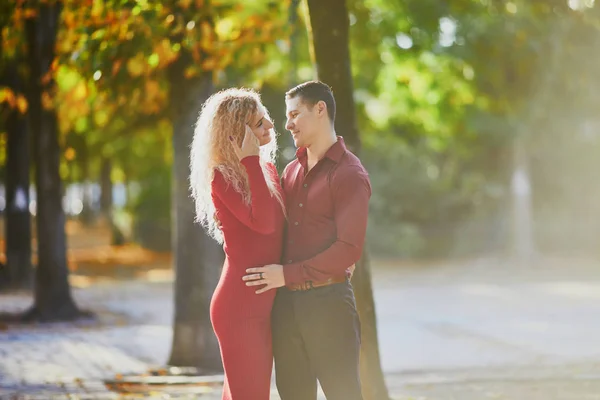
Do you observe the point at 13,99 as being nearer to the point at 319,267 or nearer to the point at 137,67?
the point at 137,67

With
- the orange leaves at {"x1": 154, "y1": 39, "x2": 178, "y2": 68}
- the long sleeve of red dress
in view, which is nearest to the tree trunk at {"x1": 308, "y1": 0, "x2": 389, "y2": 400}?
the long sleeve of red dress

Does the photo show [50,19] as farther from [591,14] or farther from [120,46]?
[591,14]

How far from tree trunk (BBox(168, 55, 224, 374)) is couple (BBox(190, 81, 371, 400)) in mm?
5933

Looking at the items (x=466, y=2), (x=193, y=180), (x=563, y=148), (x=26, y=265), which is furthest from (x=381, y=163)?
(x=193, y=180)

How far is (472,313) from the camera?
16.4m

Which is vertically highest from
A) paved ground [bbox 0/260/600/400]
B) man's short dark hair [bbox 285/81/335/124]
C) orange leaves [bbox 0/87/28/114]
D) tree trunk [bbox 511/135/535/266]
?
orange leaves [bbox 0/87/28/114]

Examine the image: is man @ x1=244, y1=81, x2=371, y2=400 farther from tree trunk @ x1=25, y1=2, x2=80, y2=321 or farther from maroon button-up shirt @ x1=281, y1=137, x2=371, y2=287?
tree trunk @ x1=25, y1=2, x2=80, y2=321

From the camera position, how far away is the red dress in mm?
4699

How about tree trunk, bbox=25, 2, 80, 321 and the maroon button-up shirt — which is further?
tree trunk, bbox=25, 2, 80, 321

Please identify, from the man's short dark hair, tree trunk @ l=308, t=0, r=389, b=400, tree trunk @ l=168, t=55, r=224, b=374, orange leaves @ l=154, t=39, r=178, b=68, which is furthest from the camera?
orange leaves @ l=154, t=39, r=178, b=68

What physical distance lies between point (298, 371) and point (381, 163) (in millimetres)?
25429

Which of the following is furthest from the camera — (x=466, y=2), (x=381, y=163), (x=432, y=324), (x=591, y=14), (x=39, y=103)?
(x=381, y=163)

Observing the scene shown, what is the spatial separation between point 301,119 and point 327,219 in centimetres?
50

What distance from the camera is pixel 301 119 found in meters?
4.96
